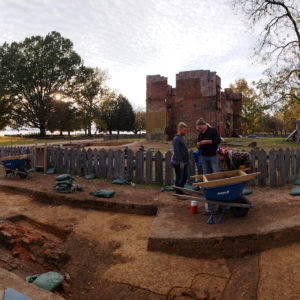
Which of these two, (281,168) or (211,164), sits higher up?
(211,164)

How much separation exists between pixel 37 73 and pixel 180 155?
115 feet

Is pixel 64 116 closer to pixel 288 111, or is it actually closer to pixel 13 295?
pixel 288 111

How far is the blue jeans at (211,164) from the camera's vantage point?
17.1ft

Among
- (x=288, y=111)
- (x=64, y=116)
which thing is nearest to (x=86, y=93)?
(x=64, y=116)

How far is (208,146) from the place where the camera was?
5.11 m

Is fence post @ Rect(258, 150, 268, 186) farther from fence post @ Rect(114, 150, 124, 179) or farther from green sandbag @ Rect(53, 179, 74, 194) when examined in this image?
green sandbag @ Rect(53, 179, 74, 194)

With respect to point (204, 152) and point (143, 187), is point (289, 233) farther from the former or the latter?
point (143, 187)

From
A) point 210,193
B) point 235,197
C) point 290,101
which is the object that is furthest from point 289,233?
point 290,101

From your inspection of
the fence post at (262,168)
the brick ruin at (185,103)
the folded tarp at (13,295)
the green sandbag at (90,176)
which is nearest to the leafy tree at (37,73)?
the brick ruin at (185,103)

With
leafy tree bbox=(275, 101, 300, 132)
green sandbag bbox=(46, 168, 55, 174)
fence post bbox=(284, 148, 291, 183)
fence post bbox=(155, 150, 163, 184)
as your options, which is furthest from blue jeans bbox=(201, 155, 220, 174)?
leafy tree bbox=(275, 101, 300, 132)

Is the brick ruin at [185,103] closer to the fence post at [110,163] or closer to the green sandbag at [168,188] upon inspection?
the fence post at [110,163]

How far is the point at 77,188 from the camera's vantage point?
7246mm

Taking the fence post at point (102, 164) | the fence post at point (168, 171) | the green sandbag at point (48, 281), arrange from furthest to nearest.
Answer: the fence post at point (102, 164) < the fence post at point (168, 171) < the green sandbag at point (48, 281)

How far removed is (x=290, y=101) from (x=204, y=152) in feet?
63.3
